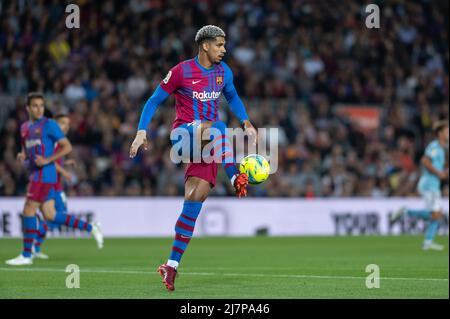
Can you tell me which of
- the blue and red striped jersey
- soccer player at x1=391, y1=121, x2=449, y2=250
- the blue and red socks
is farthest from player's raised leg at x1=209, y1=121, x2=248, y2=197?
soccer player at x1=391, y1=121, x2=449, y2=250

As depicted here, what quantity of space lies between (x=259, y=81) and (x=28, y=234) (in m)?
12.7

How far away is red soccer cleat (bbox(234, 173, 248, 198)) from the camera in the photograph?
30.9 feet

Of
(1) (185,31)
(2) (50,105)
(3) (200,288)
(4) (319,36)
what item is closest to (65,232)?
(2) (50,105)

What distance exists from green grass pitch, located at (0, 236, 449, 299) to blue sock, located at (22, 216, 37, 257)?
26 cm

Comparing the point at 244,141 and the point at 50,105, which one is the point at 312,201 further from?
the point at 50,105

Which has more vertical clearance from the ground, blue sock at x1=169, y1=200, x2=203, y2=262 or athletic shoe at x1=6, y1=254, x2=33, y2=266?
blue sock at x1=169, y1=200, x2=203, y2=262

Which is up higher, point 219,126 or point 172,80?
point 172,80

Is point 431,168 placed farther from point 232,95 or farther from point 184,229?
point 184,229

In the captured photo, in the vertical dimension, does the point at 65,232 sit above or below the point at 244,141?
below

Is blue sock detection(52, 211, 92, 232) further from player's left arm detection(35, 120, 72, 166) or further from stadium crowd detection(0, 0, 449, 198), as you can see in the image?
stadium crowd detection(0, 0, 449, 198)

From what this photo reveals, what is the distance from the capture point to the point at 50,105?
2180 cm

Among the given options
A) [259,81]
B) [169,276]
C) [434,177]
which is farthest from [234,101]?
[259,81]

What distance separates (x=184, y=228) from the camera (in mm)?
9727
